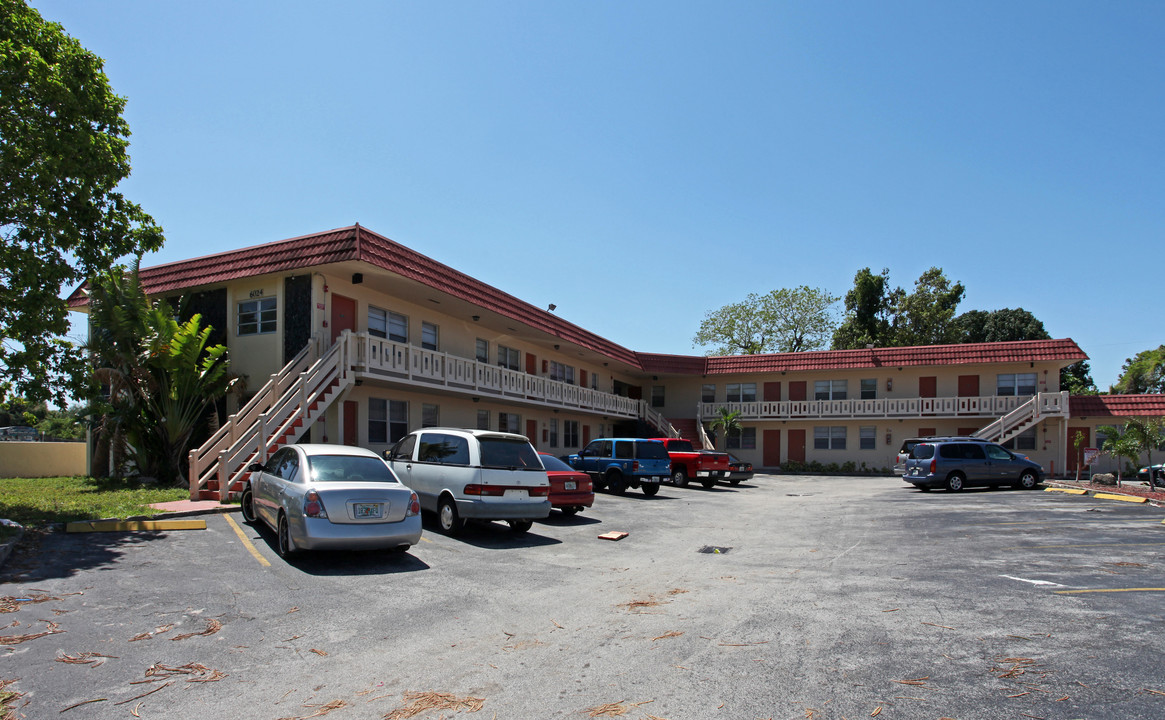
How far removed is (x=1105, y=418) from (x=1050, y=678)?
123 ft

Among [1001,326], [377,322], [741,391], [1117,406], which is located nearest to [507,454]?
[377,322]

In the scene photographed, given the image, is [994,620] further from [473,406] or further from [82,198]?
[473,406]

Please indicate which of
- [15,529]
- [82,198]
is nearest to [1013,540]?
[15,529]

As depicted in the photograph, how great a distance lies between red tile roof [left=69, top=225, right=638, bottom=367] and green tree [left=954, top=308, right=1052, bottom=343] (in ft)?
165

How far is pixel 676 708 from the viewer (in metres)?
4.62

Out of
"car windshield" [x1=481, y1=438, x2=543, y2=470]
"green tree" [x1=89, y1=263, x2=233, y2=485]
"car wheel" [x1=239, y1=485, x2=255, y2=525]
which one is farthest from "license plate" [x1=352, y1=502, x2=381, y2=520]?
"green tree" [x1=89, y1=263, x2=233, y2=485]

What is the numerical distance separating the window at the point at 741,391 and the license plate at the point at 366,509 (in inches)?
1382

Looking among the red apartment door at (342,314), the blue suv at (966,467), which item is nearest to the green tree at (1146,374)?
the blue suv at (966,467)

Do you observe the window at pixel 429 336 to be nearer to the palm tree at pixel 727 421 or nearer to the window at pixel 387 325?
the window at pixel 387 325

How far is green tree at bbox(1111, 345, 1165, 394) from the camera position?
56.2 metres

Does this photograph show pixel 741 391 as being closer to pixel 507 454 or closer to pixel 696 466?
pixel 696 466

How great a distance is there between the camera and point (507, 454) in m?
12.4

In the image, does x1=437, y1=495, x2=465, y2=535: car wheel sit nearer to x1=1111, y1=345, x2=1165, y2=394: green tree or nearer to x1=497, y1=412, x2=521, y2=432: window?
x1=497, y1=412, x2=521, y2=432: window

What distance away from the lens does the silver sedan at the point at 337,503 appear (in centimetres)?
899
